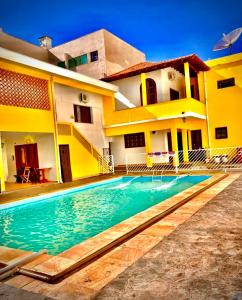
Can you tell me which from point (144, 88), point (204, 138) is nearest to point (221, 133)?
point (204, 138)

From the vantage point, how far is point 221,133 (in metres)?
17.2

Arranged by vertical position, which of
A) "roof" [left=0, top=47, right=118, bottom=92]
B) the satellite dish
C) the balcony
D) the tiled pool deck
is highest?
the satellite dish

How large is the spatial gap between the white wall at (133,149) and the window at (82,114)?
291cm

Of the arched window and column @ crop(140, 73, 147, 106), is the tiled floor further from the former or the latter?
the arched window

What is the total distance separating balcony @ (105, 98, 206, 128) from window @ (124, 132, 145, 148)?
1646 millimetres

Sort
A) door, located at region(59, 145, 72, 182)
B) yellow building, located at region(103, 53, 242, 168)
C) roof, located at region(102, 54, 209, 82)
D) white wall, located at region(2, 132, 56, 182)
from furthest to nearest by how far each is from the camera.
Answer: yellow building, located at region(103, 53, 242, 168)
roof, located at region(102, 54, 209, 82)
door, located at region(59, 145, 72, 182)
white wall, located at region(2, 132, 56, 182)

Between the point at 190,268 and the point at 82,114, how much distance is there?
46.1 feet

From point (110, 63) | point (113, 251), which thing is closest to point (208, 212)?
point (113, 251)

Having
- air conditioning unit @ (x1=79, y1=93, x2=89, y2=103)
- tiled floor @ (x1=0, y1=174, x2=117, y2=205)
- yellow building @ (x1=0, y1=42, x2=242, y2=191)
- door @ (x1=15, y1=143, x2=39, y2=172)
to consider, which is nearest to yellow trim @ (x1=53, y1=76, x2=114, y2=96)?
yellow building @ (x1=0, y1=42, x2=242, y2=191)

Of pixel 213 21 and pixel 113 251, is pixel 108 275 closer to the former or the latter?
pixel 113 251

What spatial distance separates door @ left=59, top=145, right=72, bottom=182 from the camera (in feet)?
44.9

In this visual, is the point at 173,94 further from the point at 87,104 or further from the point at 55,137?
the point at 55,137

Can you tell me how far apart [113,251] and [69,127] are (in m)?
11.2

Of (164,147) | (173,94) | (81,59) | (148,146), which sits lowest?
(164,147)
